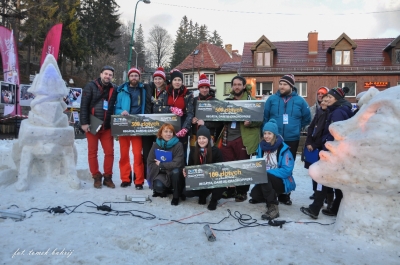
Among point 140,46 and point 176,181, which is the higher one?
point 140,46

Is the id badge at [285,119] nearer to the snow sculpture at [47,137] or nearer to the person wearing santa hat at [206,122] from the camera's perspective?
the person wearing santa hat at [206,122]

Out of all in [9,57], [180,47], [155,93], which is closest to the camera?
[155,93]

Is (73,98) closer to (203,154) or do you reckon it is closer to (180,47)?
(203,154)

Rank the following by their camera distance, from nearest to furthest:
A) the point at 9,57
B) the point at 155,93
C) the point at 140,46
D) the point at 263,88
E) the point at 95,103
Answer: the point at 95,103 < the point at 155,93 < the point at 9,57 < the point at 263,88 < the point at 140,46

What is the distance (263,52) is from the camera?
29.3 meters

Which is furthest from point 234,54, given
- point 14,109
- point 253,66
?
point 14,109

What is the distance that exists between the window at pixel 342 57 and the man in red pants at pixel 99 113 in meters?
26.6

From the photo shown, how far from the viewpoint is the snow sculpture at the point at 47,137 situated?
17.3ft

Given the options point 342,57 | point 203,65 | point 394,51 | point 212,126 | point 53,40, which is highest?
point 203,65

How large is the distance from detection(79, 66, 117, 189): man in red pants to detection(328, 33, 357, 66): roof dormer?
26345mm

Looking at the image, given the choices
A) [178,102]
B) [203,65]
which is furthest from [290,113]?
[203,65]

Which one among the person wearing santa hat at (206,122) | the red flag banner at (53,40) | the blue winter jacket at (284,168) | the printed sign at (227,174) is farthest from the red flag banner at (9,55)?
the blue winter jacket at (284,168)

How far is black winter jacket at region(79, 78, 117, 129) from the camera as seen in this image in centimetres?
576

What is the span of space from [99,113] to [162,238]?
9.94 ft
